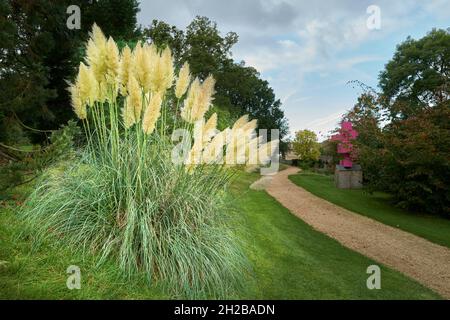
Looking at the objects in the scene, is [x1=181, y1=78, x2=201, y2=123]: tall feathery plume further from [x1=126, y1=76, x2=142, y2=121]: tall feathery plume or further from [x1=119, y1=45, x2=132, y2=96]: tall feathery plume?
[x1=119, y1=45, x2=132, y2=96]: tall feathery plume

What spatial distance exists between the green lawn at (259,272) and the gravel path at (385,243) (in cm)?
39

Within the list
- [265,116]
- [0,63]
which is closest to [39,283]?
[0,63]

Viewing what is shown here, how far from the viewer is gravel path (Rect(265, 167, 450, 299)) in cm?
530

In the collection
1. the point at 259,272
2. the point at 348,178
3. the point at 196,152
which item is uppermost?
the point at 196,152

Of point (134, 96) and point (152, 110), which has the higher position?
point (134, 96)

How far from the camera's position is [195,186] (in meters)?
3.52

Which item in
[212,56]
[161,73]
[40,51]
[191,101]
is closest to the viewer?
[161,73]

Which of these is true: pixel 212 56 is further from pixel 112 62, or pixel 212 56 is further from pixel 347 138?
pixel 112 62

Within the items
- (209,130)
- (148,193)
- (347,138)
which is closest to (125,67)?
(209,130)

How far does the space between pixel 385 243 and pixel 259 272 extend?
3.87 metres

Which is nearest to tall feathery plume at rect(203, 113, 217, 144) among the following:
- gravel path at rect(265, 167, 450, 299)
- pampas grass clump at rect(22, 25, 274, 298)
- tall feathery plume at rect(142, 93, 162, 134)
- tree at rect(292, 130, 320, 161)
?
pampas grass clump at rect(22, 25, 274, 298)

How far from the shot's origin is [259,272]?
4004mm

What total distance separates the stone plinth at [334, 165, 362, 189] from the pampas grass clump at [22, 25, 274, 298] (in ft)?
40.5

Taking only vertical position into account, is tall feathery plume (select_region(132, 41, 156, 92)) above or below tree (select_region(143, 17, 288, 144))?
below
